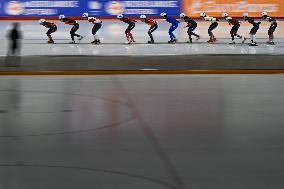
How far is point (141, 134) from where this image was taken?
8.97m

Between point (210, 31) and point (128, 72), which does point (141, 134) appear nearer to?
point (128, 72)

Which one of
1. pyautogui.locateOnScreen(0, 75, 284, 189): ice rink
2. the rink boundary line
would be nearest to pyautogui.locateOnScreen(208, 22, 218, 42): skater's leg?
the rink boundary line

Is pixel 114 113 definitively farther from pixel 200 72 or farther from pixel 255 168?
pixel 200 72

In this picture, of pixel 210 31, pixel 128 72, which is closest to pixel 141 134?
pixel 128 72

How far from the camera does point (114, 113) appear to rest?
1065 centimetres

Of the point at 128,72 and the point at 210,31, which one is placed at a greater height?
the point at 128,72

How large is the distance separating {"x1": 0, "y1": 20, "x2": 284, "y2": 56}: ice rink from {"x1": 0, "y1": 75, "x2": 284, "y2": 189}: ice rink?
22.1ft

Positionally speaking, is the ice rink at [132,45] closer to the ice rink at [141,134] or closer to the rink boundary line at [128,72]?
the rink boundary line at [128,72]

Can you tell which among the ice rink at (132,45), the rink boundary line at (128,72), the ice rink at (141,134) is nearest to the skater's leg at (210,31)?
the ice rink at (132,45)

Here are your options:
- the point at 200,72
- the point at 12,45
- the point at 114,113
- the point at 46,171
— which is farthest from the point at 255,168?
the point at 12,45

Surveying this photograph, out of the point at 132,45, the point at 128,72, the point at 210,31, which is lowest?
the point at 132,45

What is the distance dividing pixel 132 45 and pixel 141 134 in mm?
15000

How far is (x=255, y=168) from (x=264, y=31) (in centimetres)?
2291

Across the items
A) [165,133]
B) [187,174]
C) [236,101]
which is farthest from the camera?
[236,101]
